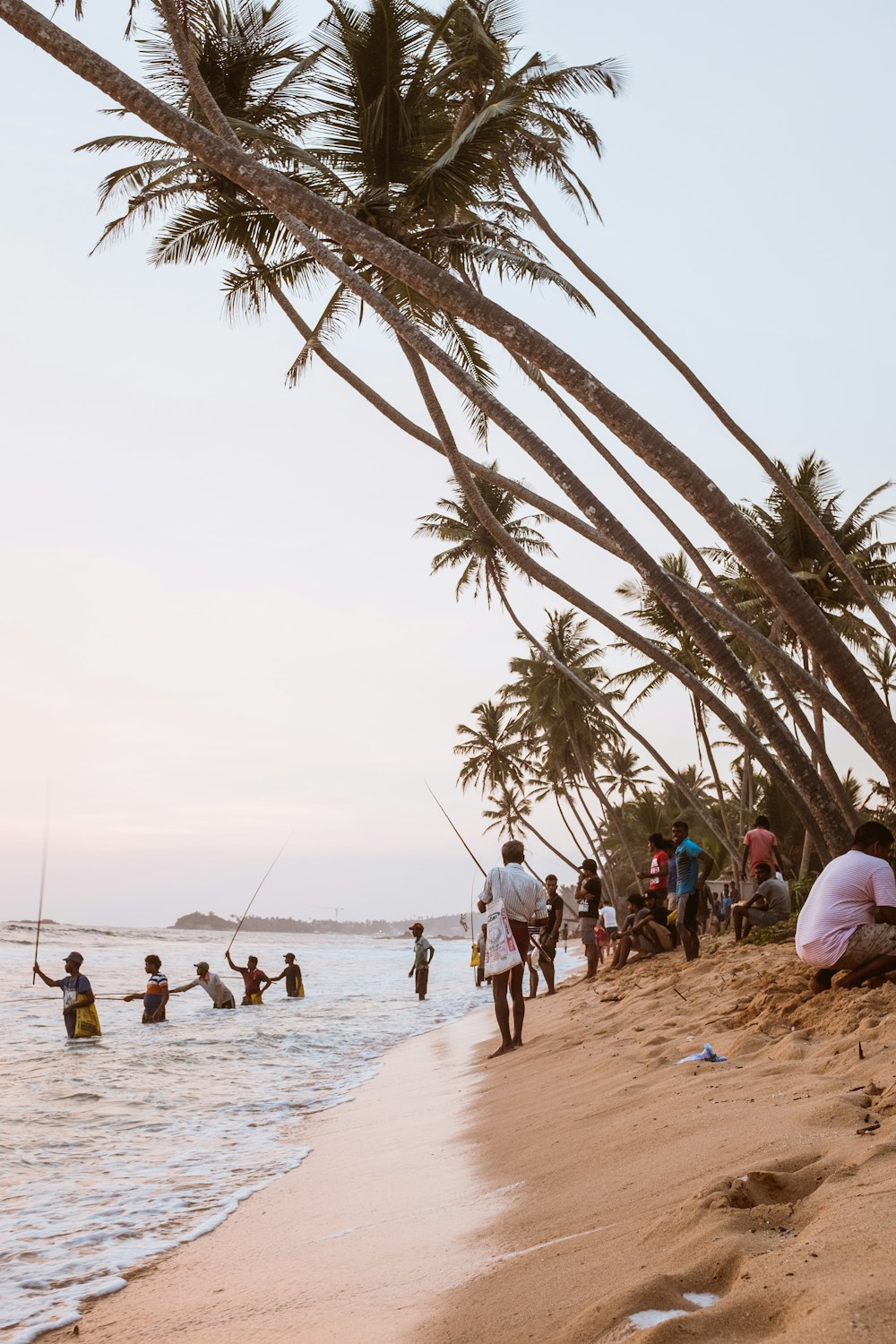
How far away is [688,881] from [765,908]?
108cm

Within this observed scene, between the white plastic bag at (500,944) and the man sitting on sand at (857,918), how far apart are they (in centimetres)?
292

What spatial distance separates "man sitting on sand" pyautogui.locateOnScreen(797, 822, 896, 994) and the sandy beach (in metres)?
0.24

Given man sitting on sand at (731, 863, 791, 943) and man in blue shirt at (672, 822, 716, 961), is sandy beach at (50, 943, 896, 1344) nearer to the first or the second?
man in blue shirt at (672, 822, 716, 961)

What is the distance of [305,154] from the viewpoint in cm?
1081

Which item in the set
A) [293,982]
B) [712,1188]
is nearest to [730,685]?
[712,1188]

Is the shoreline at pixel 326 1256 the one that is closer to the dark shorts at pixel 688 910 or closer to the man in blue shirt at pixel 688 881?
the man in blue shirt at pixel 688 881

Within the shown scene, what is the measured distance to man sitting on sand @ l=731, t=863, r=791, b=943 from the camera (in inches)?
418

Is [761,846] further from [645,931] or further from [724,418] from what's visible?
[724,418]

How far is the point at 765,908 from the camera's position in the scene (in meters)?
10.6

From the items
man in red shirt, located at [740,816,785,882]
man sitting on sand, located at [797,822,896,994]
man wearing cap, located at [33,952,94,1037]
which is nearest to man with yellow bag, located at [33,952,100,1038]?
man wearing cap, located at [33,952,94,1037]

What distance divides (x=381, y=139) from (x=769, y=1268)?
1212 cm

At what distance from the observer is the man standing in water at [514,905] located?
26.3 feet

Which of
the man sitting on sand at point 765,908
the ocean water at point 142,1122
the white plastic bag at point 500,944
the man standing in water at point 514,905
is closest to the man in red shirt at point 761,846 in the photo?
the man sitting on sand at point 765,908

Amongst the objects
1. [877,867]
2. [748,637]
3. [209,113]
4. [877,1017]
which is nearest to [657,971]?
[748,637]
